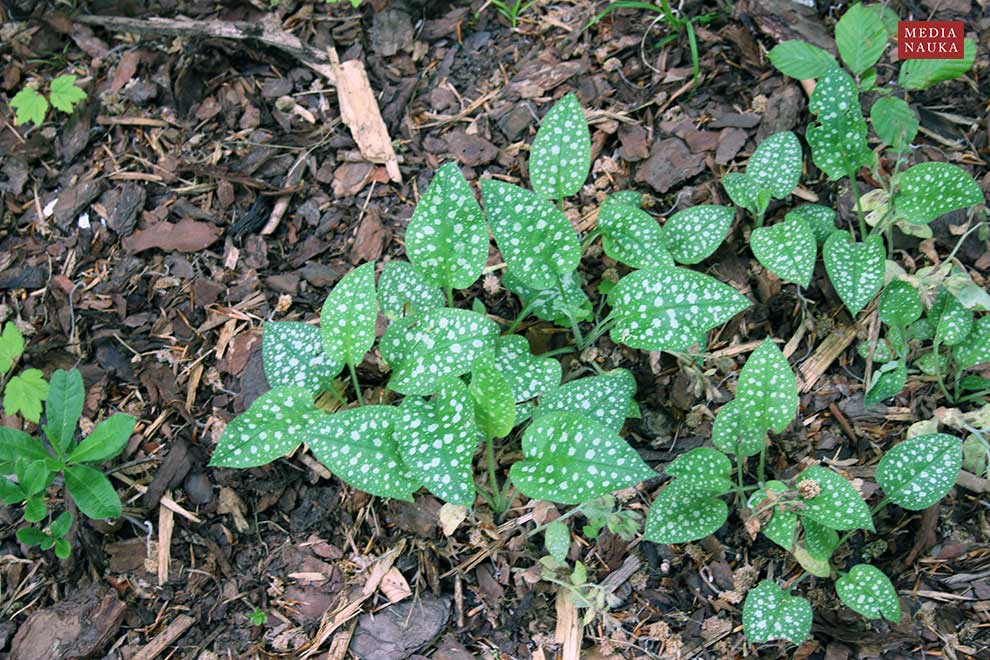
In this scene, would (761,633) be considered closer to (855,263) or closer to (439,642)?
(439,642)

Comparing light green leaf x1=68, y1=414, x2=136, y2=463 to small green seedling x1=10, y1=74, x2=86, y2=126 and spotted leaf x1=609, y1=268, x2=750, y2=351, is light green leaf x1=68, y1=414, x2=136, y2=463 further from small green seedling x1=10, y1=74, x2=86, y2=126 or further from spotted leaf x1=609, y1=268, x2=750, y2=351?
spotted leaf x1=609, y1=268, x2=750, y2=351

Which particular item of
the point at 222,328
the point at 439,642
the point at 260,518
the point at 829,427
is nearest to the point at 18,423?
the point at 222,328

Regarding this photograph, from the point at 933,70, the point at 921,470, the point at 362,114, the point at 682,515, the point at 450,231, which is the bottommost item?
the point at 682,515

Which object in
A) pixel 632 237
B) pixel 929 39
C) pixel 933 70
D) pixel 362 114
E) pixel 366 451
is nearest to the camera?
pixel 366 451

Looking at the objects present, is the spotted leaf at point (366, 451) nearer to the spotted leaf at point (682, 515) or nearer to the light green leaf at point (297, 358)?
the light green leaf at point (297, 358)

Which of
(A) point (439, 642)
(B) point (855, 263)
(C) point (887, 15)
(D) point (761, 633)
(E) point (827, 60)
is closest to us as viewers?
(D) point (761, 633)

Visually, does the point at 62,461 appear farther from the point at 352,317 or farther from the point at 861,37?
the point at 861,37

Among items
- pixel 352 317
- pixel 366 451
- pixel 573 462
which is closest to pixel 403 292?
pixel 352 317
